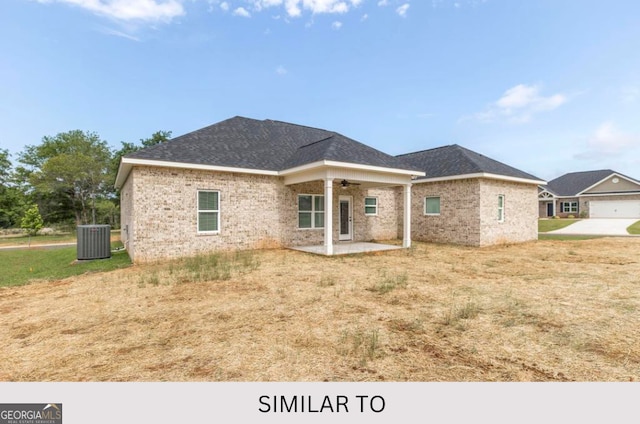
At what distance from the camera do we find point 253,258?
33.1 ft

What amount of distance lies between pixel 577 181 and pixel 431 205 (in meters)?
36.9

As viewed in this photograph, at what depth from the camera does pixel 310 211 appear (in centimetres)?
1357

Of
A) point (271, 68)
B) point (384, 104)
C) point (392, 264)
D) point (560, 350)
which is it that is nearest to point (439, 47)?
point (384, 104)

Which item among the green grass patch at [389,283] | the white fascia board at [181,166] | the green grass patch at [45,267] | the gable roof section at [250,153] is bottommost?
the green grass patch at [45,267]

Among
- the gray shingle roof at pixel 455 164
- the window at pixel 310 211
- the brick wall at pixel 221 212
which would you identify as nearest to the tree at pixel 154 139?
the brick wall at pixel 221 212

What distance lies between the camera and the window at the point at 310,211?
13328 millimetres

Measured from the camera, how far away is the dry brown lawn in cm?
305

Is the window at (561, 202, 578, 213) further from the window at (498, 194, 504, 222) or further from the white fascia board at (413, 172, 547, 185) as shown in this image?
the window at (498, 194, 504, 222)

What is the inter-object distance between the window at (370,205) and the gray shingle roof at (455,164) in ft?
9.14

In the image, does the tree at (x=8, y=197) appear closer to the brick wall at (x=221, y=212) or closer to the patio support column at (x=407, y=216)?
the brick wall at (x=221, y=212)

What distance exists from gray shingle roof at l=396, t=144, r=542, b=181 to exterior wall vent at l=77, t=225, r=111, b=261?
14.9 metres

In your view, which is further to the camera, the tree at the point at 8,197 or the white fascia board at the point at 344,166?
→ the tree at the point at 8,197
